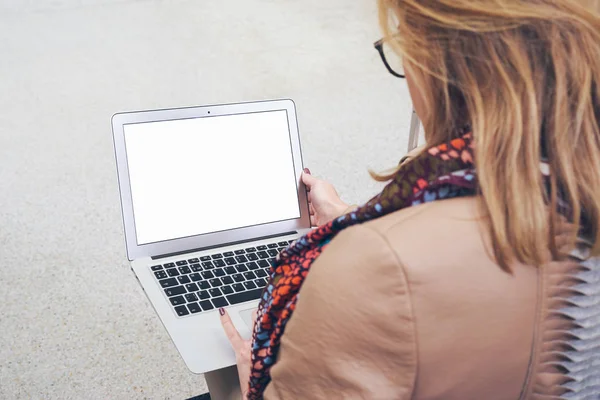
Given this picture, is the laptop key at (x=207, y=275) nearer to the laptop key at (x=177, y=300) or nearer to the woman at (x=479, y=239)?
the laptop key at (x=177, y=300)

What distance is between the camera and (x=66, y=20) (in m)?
3.61

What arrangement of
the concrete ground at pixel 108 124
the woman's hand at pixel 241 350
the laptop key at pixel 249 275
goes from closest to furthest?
the woman's hand at pixel 241 350 < the laptop key at pixel 249 275 < the concrete ground at pixel 108 124

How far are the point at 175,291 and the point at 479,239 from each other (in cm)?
55

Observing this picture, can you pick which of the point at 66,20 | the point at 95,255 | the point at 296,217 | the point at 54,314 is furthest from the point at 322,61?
the point at 296,217

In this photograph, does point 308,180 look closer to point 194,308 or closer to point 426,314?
point 194,308

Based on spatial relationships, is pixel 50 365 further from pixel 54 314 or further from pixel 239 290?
pixel 239 290

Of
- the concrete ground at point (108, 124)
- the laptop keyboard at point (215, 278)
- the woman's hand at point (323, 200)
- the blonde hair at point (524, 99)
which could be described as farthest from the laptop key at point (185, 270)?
the concrete ground at point (108, 124)

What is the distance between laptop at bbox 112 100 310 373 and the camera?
104cm

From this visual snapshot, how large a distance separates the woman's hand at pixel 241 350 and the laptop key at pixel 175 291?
118 millimetres

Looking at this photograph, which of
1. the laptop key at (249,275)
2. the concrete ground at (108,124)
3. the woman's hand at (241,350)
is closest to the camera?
the woman's hand at (241,350)

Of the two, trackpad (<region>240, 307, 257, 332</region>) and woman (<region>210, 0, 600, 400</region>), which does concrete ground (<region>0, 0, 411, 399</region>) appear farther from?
woman (<region>210, 0, 600, 400</region>)

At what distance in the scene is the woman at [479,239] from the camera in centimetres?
58

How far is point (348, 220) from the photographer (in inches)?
27.5

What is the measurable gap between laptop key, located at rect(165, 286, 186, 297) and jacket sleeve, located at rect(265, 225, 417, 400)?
38 cm
